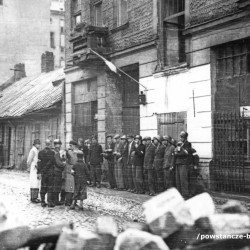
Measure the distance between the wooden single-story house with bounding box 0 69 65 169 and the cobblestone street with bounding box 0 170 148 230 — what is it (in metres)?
8.59

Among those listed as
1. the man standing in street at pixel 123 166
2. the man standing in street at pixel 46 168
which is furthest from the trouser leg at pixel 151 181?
the man standing in street at pixel 46 168

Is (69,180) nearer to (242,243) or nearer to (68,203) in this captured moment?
(68,203)

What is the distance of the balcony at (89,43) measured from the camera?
16.8 metres

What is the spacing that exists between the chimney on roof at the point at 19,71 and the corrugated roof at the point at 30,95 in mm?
948

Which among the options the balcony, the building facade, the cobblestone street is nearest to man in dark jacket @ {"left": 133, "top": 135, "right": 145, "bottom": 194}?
the cobblestone street

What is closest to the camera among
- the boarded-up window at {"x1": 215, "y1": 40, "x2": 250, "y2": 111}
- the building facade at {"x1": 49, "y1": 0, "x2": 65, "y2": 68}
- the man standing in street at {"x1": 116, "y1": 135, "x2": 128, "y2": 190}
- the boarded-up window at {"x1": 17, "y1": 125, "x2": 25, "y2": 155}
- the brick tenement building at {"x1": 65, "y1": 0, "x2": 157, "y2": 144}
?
the boarded-up window at {"x1": 215, "y1": 40, "x2": 250, "y2": 111}

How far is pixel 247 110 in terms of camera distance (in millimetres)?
11805

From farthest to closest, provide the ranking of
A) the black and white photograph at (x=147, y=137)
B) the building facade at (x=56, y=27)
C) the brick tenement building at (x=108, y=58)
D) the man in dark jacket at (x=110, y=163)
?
the building facade at (x=56, y=27), the brick tenement building at (x=108, y=58), the man in dark jacket at (x=110, y=163), the black and white photograph at (x=147, y=137)

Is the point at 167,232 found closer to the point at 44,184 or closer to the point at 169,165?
the point at 44,184

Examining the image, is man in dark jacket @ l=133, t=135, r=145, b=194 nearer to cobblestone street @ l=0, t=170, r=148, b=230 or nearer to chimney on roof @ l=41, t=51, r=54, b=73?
cobblestone street @ l=0, t=170, r=148, b=230

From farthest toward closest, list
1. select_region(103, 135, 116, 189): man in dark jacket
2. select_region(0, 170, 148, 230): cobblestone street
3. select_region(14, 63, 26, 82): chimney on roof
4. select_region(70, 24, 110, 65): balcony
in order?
select_region(14, 63, 26, 82): chimney on roof, select_region(70, 24, 110, 65): balcony, select_region(103, 135, 116, 189): man in dark jacket, select_region(0, 170, 148, 230): cobblestone street

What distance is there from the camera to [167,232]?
155 inches

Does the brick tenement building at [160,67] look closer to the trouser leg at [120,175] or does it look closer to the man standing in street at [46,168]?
the trouser leg at [120,175]

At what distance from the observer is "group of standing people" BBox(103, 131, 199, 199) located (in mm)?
11930
